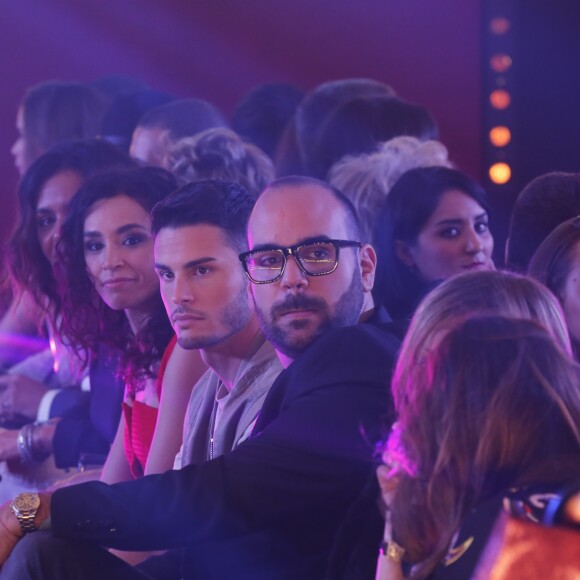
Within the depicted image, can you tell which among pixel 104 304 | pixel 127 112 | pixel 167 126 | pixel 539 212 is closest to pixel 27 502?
pixel 104 304

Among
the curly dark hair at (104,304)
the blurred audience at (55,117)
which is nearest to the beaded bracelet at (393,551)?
the curly dark hair at (104,304)

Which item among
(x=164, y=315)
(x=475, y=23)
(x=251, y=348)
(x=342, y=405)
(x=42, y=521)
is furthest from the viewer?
(x=475, y=23)

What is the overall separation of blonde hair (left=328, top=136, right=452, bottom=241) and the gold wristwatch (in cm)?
130

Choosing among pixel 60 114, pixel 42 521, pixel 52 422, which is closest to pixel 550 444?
pixel 42 521

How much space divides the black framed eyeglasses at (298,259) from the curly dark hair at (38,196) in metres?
1.20

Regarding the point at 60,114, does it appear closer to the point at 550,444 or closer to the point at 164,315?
the point at 164,315

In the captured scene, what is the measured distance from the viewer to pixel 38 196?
9.94 feet

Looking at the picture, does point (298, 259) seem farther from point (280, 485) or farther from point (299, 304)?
point (280, 485)

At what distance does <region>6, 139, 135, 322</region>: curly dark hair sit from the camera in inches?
118

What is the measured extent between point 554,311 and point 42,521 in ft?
2.86

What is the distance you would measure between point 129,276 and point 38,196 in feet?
2.12

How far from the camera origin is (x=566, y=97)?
3.74 metres

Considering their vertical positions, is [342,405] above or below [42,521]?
above

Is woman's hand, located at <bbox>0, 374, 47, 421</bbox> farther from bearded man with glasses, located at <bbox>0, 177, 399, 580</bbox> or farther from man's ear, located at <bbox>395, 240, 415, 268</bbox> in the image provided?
bearded man with glasses, located at <bbox>0, 177, 399, 580</bbox>
